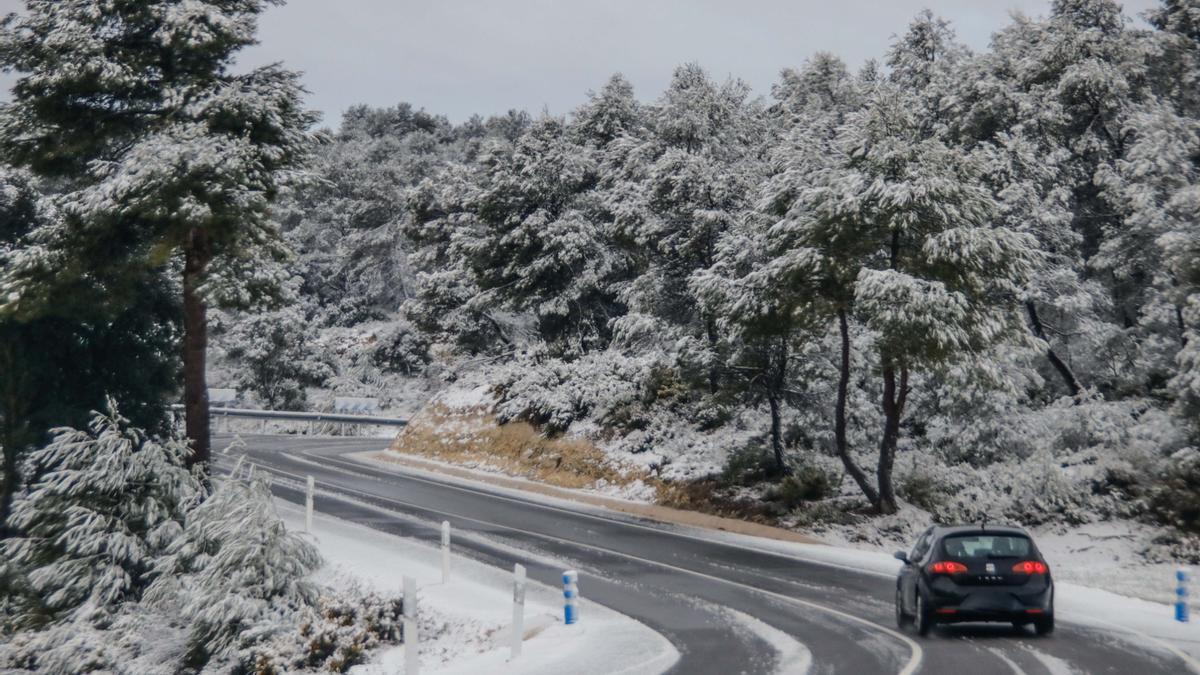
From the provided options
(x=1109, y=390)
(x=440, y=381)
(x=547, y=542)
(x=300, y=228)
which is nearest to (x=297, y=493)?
(x=547, y=542)

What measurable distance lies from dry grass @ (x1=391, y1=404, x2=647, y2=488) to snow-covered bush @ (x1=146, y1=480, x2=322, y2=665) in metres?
16.3

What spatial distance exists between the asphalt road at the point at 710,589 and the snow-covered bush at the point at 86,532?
241 inches

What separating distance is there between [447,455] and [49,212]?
1697 centimetres

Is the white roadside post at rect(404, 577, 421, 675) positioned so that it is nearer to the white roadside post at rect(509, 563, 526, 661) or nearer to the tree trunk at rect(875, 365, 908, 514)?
the white roadside post at rect(509, 563, 526, 661)

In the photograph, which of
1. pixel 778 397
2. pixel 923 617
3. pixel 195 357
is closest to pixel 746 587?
pixel 923 617

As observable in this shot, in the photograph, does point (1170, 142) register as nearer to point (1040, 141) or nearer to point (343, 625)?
point (1040, 141)

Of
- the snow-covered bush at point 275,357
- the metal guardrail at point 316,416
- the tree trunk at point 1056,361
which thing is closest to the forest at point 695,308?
A: the tree trunk at point 1056,361

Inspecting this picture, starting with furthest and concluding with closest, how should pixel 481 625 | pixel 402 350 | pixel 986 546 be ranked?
pixel 402 350
pixel 481 625
pixel 986 546

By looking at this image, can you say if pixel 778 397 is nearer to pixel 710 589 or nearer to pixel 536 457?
pixel 536 457

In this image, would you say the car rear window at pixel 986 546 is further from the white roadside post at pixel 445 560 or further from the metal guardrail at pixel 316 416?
the metal guardrail at pixel 316 416

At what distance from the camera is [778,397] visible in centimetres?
2830

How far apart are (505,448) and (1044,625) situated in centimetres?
2628

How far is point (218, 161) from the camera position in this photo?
20.9 metres

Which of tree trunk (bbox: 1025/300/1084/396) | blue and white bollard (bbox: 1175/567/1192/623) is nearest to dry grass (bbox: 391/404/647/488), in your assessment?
tree trunk (bbox: 1025/300/1084/396)
